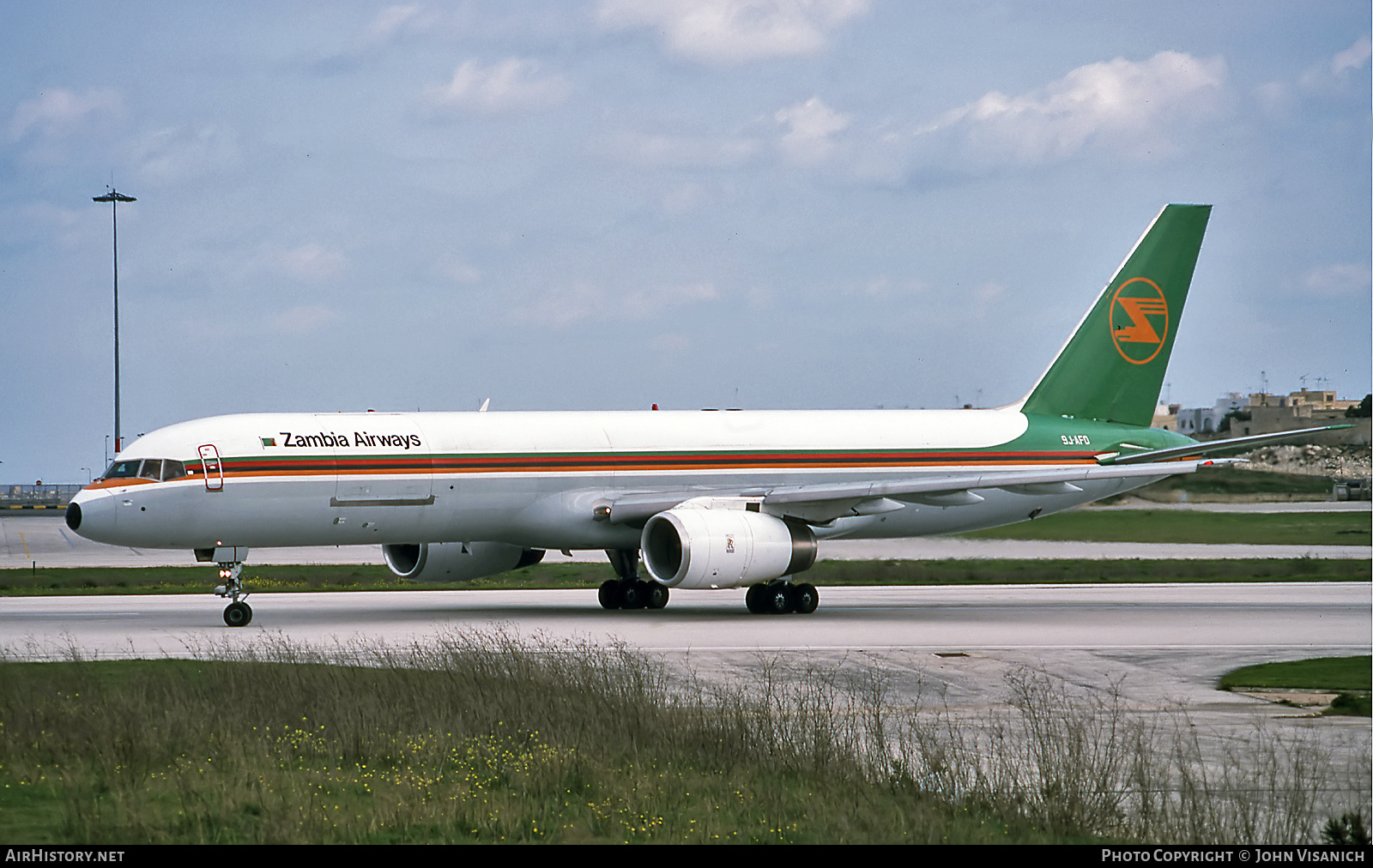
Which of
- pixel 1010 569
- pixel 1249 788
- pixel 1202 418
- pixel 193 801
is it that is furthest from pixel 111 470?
pixel 1202 418

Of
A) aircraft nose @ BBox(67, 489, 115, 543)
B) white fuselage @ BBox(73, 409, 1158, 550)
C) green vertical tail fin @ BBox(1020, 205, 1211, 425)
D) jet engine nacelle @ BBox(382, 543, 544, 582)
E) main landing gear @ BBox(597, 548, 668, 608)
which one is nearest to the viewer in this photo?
aircraft nose @ BBox(67, 489, 115, 543)

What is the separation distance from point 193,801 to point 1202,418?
122505mm

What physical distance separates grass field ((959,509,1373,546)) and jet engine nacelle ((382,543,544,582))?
20319 mm

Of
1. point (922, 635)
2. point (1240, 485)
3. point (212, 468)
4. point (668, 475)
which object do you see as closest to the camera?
point (922, 635)

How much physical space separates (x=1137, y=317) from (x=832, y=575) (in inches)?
424

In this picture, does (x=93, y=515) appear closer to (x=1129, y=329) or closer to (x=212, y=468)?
(x=212, y=468)

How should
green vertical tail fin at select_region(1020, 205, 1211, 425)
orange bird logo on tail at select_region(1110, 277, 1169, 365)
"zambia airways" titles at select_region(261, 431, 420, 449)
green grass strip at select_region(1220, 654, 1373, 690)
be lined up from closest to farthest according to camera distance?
1. green grass strip at select_region(1220, 654, 1373, 690)
2. "zambia airways" titles at select_region(261, 431, 420, 449)
3. green vertical tail fin at select_region(1020, 205, 1211, 425)
4. orange bird logo on tail at select_region(1110, 277, 1169, 365)

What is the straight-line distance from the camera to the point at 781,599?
100 ft

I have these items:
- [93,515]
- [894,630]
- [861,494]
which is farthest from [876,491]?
[93,515]

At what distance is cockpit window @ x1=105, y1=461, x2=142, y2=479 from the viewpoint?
27.5 metres

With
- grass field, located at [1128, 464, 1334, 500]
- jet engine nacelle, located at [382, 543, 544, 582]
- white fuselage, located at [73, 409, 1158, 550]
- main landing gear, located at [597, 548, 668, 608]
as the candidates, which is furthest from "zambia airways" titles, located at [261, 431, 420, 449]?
grass field, located at [1128, 464, 1334, 500]

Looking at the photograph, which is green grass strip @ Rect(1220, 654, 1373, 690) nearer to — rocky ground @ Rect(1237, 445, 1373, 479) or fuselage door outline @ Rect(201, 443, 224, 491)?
fuselage door outline @ Rect(201, 443, 224, 491)

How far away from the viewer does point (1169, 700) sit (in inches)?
674

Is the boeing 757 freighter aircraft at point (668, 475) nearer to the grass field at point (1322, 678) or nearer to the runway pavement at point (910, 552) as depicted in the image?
the grass field at point (1322, 678)
